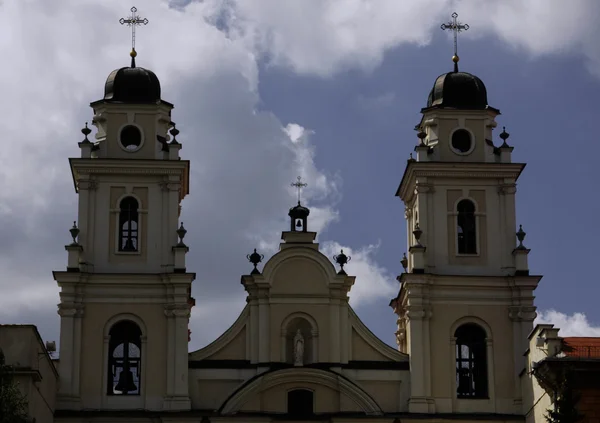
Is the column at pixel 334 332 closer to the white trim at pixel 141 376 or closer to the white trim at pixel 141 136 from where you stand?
the white trim at pixel 141 376

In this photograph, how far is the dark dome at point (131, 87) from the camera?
193ft

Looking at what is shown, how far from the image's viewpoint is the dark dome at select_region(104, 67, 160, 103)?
58812 mm

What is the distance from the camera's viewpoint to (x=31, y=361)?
162 feet

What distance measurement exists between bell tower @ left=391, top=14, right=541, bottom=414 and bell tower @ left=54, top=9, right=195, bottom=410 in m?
7.89

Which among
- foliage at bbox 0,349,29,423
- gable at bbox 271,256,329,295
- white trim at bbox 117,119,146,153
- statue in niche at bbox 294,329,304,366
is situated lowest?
foliage at bbox 0,349,29,423

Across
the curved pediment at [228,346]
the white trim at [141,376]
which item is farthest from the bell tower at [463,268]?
the white trim at [141,376]

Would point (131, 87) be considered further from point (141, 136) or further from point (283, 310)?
point (283, 310)

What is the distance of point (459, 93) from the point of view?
59.7 m

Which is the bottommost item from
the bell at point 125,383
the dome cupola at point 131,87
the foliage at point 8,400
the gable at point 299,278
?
the foliage at point 8,400

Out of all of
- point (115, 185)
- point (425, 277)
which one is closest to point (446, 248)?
point (425, 277)

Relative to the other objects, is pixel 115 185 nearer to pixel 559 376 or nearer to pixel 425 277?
pixel 425 277

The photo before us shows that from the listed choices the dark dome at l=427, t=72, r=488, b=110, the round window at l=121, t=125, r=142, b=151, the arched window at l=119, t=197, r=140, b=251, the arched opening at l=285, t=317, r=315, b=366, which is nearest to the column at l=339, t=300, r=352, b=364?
the arched opening at l=285, t=317, r=315, b=366

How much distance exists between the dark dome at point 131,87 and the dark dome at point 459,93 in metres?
9.85

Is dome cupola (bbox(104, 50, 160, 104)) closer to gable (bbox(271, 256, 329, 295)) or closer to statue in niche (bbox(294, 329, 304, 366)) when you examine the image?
gable (bbox(271, 256, 329, 295))
